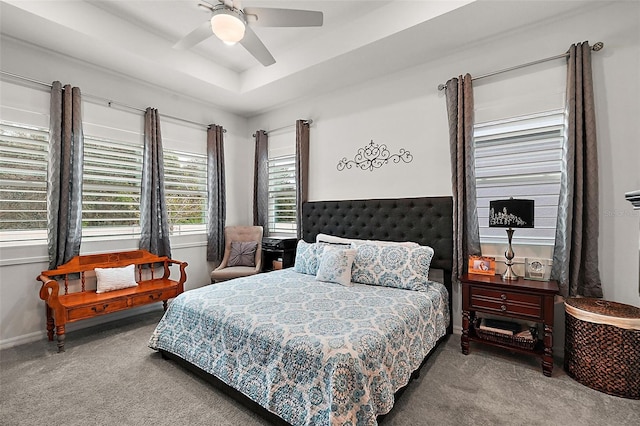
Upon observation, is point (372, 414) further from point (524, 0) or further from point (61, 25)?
point (61, 25)

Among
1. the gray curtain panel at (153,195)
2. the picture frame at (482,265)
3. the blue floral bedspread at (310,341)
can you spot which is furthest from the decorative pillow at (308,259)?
the gray curtain panel at (153,195)

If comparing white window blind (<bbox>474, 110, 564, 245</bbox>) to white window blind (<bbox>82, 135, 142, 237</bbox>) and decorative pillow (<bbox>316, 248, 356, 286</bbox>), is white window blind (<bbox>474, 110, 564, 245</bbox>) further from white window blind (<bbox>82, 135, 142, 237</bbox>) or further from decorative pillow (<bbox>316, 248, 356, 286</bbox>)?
white window blind (<bbox>82, 135, 142, 237</bbox>)

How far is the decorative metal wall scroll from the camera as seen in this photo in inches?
140

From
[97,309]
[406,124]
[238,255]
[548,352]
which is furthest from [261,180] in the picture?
[548,352]

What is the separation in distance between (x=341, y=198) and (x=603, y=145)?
264 centimetres

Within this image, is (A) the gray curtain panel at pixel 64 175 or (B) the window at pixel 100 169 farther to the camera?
(A) the gray curtain panel at pixel 64 175

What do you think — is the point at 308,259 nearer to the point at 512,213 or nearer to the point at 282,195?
the point at 282,195

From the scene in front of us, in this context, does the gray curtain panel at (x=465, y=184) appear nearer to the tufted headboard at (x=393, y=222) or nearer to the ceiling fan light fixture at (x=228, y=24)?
the tufted headboard at (x=393, y=222)

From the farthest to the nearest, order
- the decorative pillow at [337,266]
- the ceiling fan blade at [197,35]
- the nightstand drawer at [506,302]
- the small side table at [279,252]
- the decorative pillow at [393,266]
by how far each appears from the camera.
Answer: the small side table at [279,252] < the decorative pillow at [337,266] < the decorative pillow at [393,266] < the nightstand drawer at [506,302] < the ceiling fan blade at [197,35]

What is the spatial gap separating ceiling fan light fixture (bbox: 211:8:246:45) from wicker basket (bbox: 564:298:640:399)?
10.6ft

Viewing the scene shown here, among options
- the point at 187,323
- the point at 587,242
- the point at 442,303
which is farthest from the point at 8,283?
the point at 587,242

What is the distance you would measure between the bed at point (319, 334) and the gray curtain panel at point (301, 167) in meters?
1.28

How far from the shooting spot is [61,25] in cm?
270

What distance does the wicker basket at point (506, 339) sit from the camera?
8.14ft
